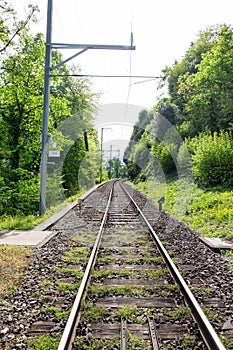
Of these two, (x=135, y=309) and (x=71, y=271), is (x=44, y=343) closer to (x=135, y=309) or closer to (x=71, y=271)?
(x=135, y=309)

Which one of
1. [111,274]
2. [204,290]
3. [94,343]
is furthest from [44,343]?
[204,290]

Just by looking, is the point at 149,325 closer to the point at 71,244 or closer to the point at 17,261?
the point at 17,261

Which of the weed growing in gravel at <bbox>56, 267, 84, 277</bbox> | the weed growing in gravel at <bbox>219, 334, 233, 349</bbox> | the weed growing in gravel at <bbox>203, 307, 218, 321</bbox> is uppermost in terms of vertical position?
the weed growing in gravel at <bbox>203, 307, 218, 321</bbox>

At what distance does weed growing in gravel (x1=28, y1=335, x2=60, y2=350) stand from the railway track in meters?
0.13

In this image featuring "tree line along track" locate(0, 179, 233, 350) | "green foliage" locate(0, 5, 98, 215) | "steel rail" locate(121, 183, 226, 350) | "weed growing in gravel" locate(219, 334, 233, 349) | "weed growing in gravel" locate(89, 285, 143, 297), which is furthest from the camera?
"green foliage" locate(0, 5, 98, 215)

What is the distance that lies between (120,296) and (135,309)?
0.54 meters

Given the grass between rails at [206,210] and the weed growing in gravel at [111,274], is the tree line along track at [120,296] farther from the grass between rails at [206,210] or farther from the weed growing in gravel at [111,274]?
the grass between rails at [206,210]

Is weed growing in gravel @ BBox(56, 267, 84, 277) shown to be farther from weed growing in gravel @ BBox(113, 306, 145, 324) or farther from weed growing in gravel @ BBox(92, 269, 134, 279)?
weed growing in gravel @ BBox(113, 306, 145, 324)

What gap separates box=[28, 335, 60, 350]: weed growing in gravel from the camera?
3396 millimetres

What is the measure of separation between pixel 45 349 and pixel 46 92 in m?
10.4

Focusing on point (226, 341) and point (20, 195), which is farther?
point (20, 195)

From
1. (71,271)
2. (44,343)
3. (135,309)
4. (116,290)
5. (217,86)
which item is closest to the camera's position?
(44,343)

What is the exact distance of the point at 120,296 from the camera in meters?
4.84

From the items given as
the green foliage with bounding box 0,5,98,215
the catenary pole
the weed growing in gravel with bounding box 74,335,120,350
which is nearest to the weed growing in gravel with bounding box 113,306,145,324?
the weed growing in gravel with bounding box 74,335,120,350
